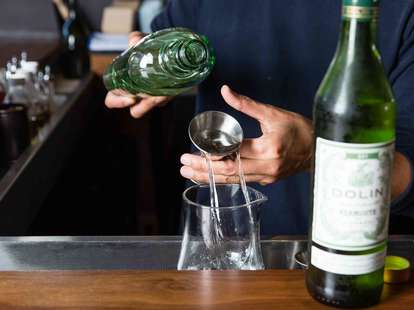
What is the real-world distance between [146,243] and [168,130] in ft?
6.43

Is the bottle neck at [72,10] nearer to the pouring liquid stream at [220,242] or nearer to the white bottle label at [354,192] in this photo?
the pouring liquid stream at [220,242]

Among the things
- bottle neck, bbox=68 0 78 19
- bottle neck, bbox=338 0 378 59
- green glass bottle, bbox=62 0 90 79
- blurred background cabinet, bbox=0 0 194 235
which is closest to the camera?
bottle neck, bbox=338 0 378 59

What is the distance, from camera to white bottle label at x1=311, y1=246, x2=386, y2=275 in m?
0.60

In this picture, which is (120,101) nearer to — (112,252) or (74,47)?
(112,252)

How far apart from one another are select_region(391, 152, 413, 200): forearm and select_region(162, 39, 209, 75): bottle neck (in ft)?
0.99

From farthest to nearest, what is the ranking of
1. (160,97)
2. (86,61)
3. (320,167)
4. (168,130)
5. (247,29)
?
(168,130), (86,61), (247,29), (160,97), (320,167)

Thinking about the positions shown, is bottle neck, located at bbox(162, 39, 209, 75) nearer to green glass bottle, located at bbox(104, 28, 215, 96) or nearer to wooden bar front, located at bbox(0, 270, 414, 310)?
green glass bottle, located at bbox(104, 28, 215, 96)

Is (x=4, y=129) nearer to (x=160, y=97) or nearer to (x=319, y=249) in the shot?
(x=160, y=97)

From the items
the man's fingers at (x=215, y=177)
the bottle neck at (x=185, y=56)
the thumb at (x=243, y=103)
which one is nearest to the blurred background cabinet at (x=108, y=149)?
the bottle neck at (x=185, y=56)

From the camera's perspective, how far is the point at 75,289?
673mm

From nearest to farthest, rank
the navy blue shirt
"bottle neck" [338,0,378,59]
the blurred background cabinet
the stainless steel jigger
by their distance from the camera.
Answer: "bottle neck" [338,0,378,59] → the stainless steel jigger → the navy blue shirt → the blurred background cabinet

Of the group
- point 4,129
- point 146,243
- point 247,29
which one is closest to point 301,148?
point 146,243

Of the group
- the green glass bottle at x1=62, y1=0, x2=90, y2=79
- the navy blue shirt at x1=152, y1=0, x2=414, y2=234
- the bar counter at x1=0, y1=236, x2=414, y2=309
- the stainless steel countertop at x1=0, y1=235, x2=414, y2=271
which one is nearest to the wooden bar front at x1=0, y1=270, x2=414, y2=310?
the bar counter at x1=0, y1=236, x2=414, y2=309

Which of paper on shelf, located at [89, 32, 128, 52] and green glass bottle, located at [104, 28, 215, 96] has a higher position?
green glass bottle, located at [104, 28, 215, 96]
